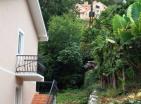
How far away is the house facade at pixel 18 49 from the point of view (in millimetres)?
22469

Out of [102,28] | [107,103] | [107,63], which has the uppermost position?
[102,28]

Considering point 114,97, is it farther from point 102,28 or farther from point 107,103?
point 102,28

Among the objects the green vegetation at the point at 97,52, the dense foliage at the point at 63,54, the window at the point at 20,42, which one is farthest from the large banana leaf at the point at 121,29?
the dense foliage at the point at 63,54

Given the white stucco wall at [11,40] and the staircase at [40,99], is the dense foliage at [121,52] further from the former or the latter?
the white stucco wall at [11,40]

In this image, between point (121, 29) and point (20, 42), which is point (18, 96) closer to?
point (20, 42)

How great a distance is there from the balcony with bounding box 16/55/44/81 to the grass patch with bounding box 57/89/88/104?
380 inches

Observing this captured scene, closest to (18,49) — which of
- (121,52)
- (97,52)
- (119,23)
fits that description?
(121,52)

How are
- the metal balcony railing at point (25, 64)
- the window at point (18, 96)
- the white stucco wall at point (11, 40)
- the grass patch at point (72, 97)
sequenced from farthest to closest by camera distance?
the grass patch at point (72, 97) → the window at point (18, 96) → the metal balcony railing at point (25, 64) → the white stucco wall at point (11, 40)

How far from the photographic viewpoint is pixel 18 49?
25.2m

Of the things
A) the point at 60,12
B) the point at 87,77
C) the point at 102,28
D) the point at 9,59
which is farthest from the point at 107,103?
the point at 60,12

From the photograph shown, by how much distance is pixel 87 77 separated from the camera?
A: 3816 cm

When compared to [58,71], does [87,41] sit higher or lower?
higher

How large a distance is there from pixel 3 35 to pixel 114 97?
29.3ft

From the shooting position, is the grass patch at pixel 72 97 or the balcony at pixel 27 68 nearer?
the balcony at pixel 27 68
